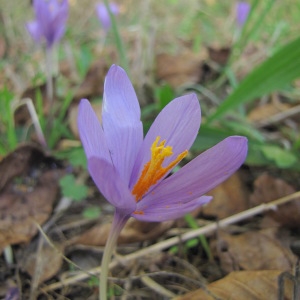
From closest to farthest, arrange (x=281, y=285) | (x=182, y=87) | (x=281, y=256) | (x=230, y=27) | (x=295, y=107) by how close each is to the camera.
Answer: (x=281, y=285) < (x=281, y=256) < (x=295, y=107) < (x=182, y=87) < (x=230, y=27)

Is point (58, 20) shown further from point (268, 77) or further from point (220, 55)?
point (220, 55)

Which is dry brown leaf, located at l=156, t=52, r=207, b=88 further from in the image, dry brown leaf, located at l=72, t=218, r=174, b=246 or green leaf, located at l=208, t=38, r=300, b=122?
dry brown leaf, located at l=72, t=218, r=174, b=246

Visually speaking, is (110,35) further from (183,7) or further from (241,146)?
(241,146)

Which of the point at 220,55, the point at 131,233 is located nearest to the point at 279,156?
the point at 131,233

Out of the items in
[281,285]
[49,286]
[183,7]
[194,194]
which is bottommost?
[183,7]

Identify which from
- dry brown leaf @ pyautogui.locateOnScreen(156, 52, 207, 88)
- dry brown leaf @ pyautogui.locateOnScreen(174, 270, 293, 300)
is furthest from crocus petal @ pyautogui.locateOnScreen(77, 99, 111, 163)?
dry brown leaf @ pyautogui.locateOnScreen(156, 52, 207, 88)

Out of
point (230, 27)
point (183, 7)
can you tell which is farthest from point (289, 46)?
point (183, 7)
